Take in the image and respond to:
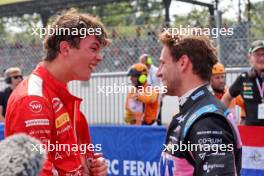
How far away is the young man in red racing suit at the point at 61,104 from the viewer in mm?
2674

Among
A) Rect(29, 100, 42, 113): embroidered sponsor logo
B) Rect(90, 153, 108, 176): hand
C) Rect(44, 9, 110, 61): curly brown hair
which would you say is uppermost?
Rect(44, 9, 110, 61): curly brown hair

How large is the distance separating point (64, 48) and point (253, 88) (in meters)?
4.15

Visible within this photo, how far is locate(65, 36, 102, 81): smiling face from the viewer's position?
2.98 meters

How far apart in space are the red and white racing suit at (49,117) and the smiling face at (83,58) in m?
0.13

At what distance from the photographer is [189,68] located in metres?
2.82

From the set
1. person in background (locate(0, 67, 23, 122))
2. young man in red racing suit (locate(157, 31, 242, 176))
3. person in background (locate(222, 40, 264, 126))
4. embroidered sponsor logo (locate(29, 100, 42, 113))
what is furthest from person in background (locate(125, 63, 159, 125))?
embroidered sponsor logo (locate(29, 100, 42, 113))

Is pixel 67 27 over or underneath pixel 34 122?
over

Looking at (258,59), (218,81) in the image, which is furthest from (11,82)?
(258,59)

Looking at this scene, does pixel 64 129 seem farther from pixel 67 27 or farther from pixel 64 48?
pixel 67 27

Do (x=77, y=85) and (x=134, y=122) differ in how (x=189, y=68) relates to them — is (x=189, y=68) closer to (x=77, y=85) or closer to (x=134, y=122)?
(x=134, y=122)

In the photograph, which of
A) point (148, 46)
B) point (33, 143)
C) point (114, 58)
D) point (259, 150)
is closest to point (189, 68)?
point (33, 143)

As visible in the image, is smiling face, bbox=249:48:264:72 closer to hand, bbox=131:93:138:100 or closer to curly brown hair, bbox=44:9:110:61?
hand, bbox=131:93:138:100

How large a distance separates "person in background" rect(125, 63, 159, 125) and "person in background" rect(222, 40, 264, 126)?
6.90 ft

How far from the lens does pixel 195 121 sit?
8.42ft
